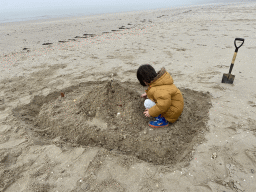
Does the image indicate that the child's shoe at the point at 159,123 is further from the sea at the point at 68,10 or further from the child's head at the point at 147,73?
the sea at the point at 68,10

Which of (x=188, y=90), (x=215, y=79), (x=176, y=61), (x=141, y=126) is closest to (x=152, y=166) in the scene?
(x=141, y=126)

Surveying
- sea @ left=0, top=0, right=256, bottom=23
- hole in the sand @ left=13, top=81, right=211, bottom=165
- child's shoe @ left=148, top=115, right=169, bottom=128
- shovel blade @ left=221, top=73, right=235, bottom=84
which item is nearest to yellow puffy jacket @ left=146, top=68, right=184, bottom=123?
child's shoe @ left=148, top=115, right=169, bottom=128

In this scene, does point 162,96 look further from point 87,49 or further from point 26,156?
point 87,49

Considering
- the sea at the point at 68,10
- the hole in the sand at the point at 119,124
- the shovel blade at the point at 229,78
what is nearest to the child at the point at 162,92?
the hole in the sand at the point at 119,124

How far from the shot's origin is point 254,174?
1.79 m

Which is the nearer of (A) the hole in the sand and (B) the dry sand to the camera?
(B) the dry sand

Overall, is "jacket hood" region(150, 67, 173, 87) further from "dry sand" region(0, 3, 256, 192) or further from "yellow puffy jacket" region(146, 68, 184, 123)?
"dry sand" region(0, 3, 256, 192)

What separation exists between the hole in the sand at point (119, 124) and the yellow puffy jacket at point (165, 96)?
0.94 feet

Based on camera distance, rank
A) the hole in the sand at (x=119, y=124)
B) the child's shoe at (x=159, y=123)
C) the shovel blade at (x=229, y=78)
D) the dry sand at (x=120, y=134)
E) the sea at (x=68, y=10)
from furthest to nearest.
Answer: the sea at (x=68, y=10), the shovel blade at (x=229, y=78), the child's shoe at (x=159, y=123), the hole in the sand at (x=119, y=124), the dry sand at (x=120, y=134)

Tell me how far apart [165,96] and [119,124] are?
2.66ft

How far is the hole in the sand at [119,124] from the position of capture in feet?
7.20

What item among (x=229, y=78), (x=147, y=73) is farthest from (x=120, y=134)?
(x=229, y=78)

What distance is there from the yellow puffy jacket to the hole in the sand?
0.29 metres

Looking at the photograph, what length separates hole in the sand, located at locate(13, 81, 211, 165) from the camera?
2195 millimetres
